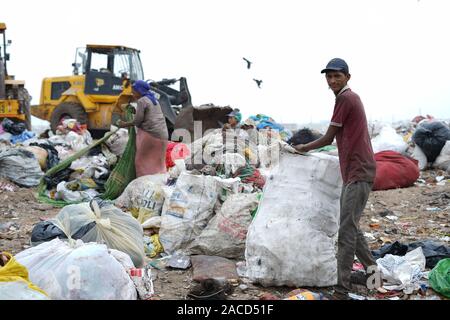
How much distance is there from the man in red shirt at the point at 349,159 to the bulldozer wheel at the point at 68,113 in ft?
33.6

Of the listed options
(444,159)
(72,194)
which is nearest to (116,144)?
(72,194)

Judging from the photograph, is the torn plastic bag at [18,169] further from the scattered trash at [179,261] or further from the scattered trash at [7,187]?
the scattered trash at [179,261]

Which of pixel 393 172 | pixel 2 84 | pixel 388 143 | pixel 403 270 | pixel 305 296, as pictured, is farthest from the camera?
pixel 2 84

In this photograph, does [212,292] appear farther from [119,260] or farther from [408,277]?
[408,277]

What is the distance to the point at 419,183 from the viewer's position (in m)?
7.52

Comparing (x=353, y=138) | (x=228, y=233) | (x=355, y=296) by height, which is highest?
(x=353, y=138)

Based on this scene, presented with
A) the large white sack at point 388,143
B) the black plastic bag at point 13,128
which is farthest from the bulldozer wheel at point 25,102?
the large white sack at point 388,143

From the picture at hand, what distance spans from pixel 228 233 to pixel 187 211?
1.43 feet

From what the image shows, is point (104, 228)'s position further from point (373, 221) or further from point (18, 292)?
point (373, 221)

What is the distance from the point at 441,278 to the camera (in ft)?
10.4

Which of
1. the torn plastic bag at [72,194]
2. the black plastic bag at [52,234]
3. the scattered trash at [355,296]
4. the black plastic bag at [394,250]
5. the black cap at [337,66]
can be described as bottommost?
the torn plastic bag at [72,194]

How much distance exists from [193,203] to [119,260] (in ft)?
4.30

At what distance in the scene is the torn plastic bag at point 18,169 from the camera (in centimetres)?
708
